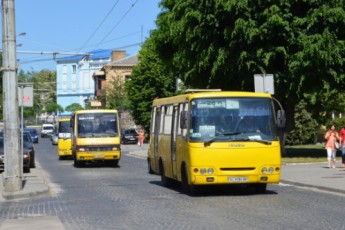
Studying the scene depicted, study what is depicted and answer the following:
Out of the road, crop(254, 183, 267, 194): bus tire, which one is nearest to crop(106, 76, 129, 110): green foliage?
the road

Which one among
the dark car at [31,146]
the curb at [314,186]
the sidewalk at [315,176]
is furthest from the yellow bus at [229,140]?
the dark car at [31,146]

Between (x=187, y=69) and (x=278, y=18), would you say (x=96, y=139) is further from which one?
(x=278, y=18)

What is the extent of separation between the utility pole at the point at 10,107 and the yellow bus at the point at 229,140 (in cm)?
476

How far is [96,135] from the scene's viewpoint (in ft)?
115

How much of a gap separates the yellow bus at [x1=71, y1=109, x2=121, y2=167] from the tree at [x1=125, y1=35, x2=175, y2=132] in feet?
142

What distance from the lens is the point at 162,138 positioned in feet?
73.0

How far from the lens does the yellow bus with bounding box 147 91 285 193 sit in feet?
59.5

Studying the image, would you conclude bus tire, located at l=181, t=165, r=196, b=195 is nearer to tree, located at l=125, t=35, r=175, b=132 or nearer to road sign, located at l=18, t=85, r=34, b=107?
road sign, located at l=18, t=85, r=34, b=107

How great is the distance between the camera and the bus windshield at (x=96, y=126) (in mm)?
34938

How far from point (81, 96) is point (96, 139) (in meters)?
108

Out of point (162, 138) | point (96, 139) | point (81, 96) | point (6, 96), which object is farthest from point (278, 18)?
point (81, 96)

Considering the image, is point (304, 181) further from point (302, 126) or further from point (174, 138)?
point (302, 126)

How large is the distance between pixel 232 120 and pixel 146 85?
60821 mm

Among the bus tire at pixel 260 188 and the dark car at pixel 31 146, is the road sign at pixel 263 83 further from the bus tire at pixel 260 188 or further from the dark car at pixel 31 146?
the dark car at pixel 31 146
